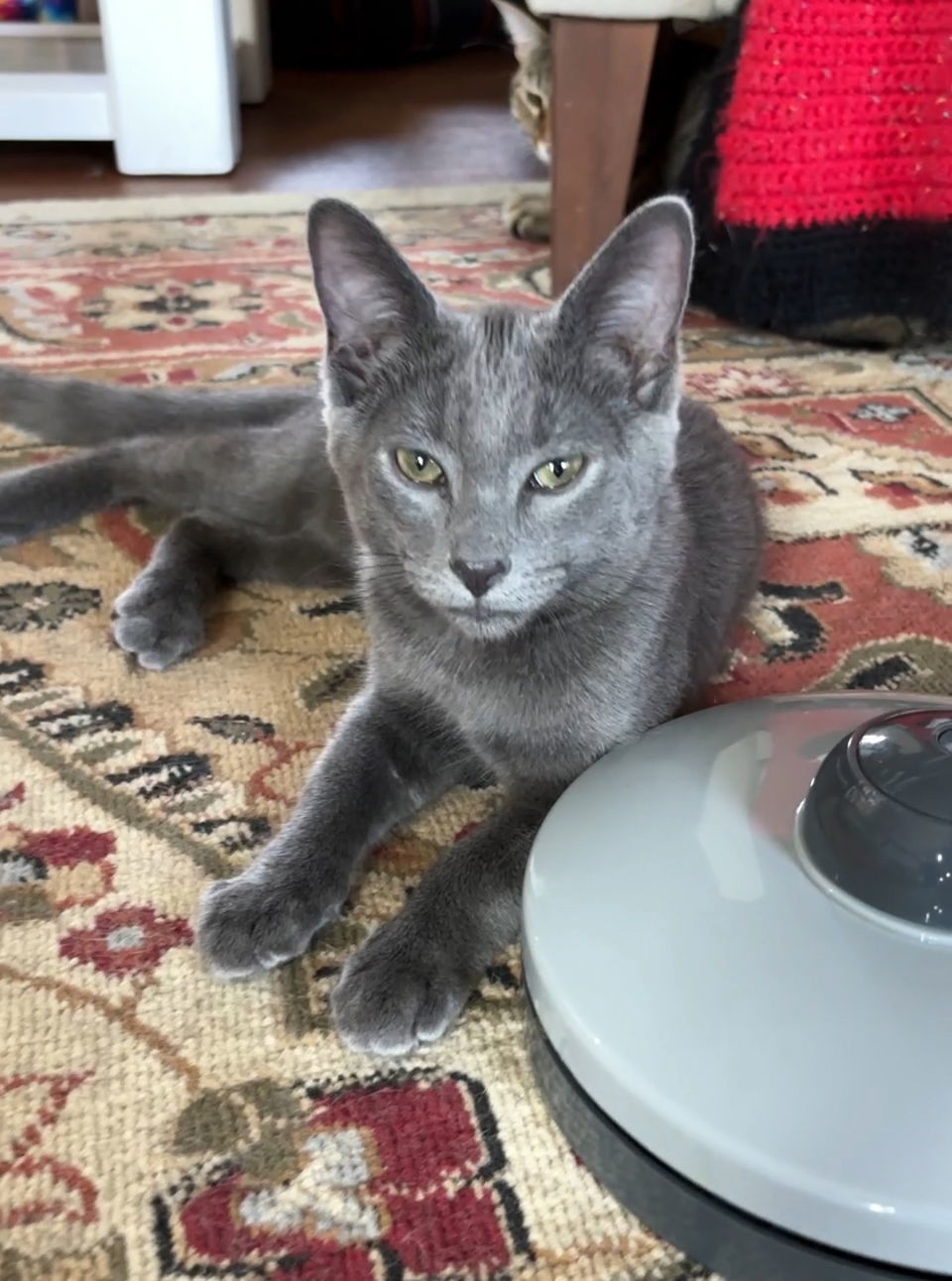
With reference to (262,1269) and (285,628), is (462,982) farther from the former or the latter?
(285,628)

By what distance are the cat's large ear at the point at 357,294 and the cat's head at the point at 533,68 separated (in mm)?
1635

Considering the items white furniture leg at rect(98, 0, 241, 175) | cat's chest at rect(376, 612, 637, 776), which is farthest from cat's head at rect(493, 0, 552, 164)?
cat's chest at rect(376, 612, 637, 776)

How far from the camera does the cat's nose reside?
32.5 inches

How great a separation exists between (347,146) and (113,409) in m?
2.01

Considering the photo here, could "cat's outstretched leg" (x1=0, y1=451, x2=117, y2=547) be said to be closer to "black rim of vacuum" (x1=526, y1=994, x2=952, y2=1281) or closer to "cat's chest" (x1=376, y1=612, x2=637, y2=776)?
"cat's chest" (x1=376, y1=612, x2=637, y2=776)

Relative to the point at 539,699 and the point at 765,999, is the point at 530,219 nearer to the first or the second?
the point at 539,699

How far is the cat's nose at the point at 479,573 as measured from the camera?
2.71 ft

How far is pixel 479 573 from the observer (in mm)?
828

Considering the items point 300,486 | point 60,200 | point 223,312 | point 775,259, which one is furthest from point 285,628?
point 60,200

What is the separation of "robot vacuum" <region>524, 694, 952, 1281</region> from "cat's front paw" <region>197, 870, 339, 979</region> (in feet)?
0.58

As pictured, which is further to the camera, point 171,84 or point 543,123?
point 171,84

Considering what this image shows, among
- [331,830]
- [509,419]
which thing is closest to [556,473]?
[509,419]

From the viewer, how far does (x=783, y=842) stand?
81cm

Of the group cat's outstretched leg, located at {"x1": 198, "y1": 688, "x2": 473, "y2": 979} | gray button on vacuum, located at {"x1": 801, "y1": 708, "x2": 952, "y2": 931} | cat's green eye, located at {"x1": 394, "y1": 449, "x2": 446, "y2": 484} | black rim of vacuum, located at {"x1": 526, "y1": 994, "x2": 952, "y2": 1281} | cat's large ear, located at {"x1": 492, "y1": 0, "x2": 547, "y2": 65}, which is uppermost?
cat's green eye, located at {"x1": 394, "y1": 449, "x2": 446, "y2": 484}
